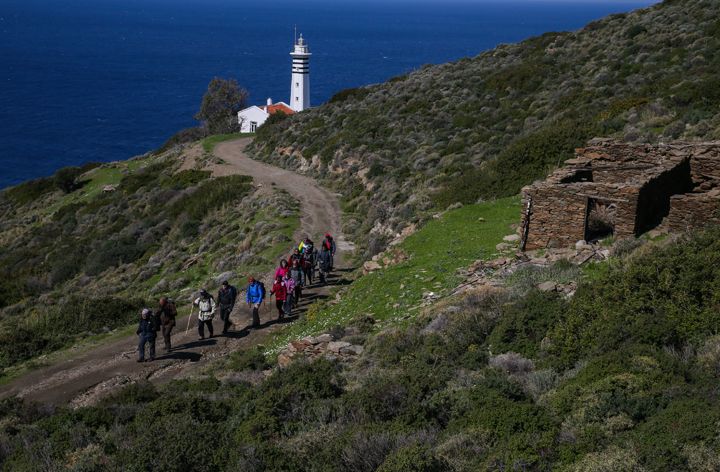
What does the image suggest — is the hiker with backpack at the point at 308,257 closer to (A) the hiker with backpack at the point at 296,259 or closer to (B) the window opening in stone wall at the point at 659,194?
(A) the hiker with backpack at the point at 296,259

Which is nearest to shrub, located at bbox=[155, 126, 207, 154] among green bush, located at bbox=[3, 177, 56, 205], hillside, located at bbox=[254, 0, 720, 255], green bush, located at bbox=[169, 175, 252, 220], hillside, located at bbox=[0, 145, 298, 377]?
green bush, located at bbox=[3, 177, 56, 205]

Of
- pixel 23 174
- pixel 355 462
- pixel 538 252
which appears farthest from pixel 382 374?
pixel 23 174

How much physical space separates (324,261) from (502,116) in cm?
1803

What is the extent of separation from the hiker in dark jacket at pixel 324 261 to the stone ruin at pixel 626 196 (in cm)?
677

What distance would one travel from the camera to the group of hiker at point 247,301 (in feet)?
50.2

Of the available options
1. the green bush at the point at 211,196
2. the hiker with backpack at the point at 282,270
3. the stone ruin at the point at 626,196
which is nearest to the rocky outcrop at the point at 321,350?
the hiker with backpack at the point at 282,270

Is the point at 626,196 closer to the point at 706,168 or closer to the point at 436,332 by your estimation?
the point at 706,168

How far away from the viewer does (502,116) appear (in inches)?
1375

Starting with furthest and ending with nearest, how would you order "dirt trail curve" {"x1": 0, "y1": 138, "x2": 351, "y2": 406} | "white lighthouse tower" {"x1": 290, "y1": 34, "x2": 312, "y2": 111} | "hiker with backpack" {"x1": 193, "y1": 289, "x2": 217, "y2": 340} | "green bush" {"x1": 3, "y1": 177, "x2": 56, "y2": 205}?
"white lighthouse tower" {"x1": 290, "y1": 34, "x2": 312, "y2": 111}, "green bush" {"x1": 3, "y1": 177, "x2": 56, "y2": 205}, "hiker with backpack" {"x1": 193, "y1": 289, "x2": 217, "y2": 340}, "dirt trail curve" {"x1": 0, "y1": 138, "x2": 351, "y2": 406}

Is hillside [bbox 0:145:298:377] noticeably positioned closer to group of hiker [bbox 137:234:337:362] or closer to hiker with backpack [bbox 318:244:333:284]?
hiker with backpack [bbox 318:244:333:284]

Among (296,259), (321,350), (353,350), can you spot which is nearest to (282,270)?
(296,259)

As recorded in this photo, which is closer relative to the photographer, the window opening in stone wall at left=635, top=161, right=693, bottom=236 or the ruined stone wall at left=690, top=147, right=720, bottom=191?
the window opening in stone wall at left=635, top=161, right=693, bottom=236

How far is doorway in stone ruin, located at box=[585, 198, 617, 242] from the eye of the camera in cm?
1436

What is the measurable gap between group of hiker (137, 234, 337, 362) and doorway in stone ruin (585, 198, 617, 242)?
719 cm
